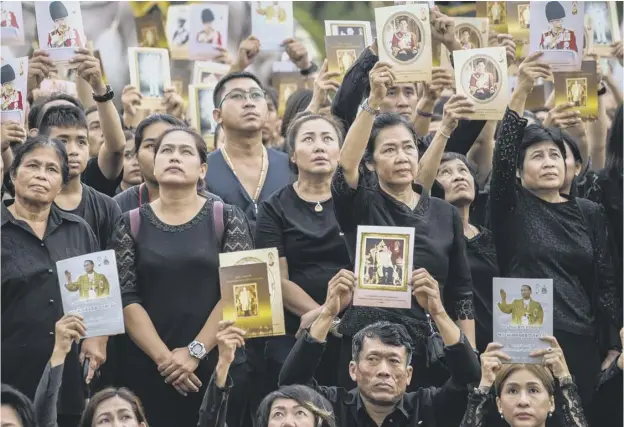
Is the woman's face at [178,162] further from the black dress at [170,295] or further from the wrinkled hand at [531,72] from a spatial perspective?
the wrinkled hand at [531,72]

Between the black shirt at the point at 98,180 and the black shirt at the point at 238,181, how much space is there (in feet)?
1.69

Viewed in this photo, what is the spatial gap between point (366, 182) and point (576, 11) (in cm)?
157

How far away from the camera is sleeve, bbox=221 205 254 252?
6.93 meters

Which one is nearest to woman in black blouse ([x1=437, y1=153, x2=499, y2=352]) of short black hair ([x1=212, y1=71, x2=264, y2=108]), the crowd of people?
the crowd of people

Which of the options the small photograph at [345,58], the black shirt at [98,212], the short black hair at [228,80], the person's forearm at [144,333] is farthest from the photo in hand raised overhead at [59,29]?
the person's forearm at [144,333]

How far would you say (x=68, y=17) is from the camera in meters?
7.97

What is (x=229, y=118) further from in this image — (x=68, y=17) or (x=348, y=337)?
(x=348, y=337)

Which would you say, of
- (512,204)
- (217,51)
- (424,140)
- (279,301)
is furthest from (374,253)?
(217,51)

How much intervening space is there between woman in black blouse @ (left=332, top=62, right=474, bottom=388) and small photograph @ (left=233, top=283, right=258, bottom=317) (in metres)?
0.54

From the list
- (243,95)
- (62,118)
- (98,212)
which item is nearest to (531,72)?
(243,95)

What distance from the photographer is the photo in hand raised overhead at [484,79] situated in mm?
7609

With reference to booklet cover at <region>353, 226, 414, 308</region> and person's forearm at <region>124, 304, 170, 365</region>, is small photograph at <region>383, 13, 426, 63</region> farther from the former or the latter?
person's forearm at <region>124, 304, 170, 365</region>

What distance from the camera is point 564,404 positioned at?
22.3 ft

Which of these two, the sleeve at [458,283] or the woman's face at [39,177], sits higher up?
the woman's face at [39,177]
